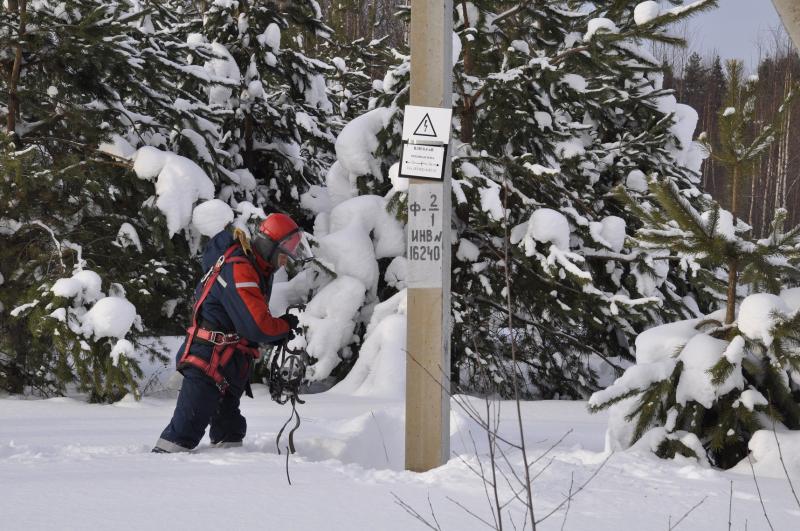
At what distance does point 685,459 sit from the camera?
4238 millimetres

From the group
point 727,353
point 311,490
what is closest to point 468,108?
point 727,353

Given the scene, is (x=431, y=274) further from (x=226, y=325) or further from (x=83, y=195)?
(x=83, y=195)

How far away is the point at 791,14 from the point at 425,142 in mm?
2088

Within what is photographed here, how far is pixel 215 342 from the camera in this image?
4672 mm

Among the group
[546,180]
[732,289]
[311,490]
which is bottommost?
[311,490]

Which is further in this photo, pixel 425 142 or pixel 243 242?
pixel 243 242

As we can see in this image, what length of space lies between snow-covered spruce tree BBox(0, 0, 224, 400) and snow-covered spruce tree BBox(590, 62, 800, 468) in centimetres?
428

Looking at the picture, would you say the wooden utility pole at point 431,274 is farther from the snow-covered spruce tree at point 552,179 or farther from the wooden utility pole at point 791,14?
the snow-covered spruce tree at point 552,179

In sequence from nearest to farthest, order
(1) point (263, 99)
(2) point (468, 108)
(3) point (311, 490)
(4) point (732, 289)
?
(3) point (311, 490) → (4) point (732, 289) → (2) point (468, 108) → (1) point (263, 99)

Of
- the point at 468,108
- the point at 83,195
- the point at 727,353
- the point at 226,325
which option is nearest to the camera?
the point at 727,353

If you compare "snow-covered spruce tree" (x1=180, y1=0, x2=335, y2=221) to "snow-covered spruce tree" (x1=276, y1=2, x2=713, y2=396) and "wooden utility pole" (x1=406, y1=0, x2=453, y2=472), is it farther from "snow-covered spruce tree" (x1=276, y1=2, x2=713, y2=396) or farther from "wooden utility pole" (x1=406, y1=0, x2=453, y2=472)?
"wooden utility pole" (x1=406, y1=0, x2=453, y2=472)

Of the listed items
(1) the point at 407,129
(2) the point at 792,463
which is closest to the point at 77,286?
(1) the point at 407,129

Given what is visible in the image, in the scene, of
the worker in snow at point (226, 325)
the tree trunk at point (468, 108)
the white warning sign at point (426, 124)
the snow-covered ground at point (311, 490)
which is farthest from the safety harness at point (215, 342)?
the tree trunk at point (468, 108)

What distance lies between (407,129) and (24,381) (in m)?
5.68
